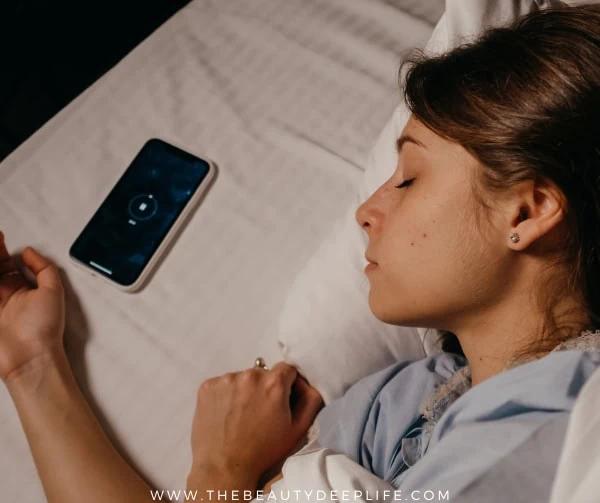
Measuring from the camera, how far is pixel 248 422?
0.75 m

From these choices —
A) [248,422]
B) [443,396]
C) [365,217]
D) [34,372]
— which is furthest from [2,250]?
[443,396]

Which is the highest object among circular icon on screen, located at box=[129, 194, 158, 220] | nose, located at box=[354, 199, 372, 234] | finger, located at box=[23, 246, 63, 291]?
nose, located at box=[354, 199, 372, 234]

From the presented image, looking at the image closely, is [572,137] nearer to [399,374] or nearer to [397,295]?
[397,295]

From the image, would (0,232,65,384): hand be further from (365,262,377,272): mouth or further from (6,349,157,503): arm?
(365,262,377,272): mouth

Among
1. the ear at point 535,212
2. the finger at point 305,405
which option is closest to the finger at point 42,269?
the finger at point 305,405

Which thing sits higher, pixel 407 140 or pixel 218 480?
pixel 407 140

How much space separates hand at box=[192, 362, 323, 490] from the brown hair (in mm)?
305

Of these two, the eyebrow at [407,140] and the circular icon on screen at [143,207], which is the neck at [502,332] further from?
the circular icon on screen at [143,207]

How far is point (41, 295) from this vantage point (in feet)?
2.75

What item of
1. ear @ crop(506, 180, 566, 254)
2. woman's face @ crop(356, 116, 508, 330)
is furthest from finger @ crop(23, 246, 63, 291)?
ear @ crop(506, 180, 566, 254)

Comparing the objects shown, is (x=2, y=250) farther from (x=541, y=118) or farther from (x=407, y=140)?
(x=541, y=118)

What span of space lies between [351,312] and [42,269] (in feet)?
1.52

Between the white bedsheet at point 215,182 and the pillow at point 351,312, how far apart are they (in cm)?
8

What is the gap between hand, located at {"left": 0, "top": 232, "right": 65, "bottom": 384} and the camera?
31.6 inches
